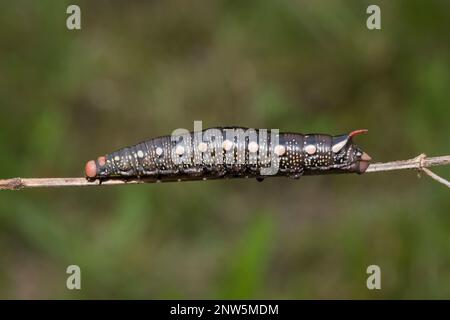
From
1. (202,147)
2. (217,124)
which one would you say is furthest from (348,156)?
(217,124)

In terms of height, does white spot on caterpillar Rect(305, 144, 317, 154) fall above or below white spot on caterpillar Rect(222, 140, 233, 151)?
below

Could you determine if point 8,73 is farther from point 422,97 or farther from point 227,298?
point 422,97

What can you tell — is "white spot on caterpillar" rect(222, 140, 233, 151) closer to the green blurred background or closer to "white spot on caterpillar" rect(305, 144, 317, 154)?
"white spot on caterpillar" rect(305, 144, 317, 154)

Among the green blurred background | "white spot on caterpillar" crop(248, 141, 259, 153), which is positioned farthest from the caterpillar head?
the green blurred background

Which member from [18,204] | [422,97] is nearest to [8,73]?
[18,204]

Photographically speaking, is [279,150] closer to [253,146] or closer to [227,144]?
[253,146]
